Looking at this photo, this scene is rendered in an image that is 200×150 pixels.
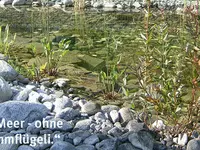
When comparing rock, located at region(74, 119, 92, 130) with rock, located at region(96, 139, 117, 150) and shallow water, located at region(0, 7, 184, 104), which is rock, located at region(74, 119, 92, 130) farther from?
shallow water, located at region(0, 7, 184, 104)

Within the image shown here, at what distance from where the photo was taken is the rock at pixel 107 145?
236cm

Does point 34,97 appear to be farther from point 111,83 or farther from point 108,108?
point 111,83

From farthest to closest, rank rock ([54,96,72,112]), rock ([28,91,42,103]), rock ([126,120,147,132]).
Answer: rock ([28,91,42,103])
rock ([54,96,72,112])
rock ([126,120,147,132])

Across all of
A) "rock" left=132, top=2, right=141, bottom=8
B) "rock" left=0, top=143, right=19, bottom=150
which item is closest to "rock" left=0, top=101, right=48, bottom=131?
"rock" left=0, top=143, right=19, bottom=150

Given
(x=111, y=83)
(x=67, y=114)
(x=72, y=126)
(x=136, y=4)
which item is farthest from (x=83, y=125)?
(x=136, y=4)

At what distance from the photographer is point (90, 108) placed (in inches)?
114

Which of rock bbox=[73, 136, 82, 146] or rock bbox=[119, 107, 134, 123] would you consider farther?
rock bbox=[119, 107, 134, 123]

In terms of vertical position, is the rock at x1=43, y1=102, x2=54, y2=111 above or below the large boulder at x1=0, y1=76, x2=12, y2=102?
below

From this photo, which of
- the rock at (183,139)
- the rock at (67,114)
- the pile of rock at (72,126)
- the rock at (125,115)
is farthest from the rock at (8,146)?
the rock at (183,139)

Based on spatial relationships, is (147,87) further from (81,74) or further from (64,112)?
(81,74)

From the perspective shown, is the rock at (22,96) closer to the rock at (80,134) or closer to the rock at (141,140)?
the rock at (80,134)

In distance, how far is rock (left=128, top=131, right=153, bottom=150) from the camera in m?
2.39

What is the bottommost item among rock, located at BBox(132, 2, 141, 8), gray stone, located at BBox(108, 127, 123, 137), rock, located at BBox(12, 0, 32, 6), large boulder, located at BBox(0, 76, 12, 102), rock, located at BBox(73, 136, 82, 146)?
rock, located at BBox(73, 136, 82, 146)

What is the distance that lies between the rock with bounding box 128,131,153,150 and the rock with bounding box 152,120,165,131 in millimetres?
155
